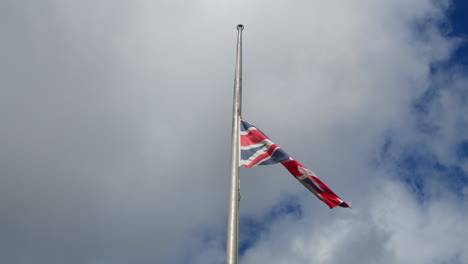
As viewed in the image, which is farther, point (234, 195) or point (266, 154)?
point (266, 154)

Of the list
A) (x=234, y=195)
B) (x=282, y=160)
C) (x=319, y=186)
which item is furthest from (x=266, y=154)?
(x=234, y=195)

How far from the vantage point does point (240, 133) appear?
17.0 metres

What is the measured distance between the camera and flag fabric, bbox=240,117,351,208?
16.0 m

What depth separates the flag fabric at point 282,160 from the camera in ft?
52.6

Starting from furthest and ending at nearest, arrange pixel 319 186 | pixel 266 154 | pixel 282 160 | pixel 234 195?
pixel 319 186 → pixel 266 154 → pixel 282 160 → pixel 234 195

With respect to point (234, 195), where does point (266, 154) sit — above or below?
above

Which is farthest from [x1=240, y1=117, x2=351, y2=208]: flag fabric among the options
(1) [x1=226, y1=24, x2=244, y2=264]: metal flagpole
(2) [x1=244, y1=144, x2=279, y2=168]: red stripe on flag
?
(1) [x1=226, y1=24, x2=244, y2=264]: metal flagpole

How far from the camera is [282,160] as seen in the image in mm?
16016

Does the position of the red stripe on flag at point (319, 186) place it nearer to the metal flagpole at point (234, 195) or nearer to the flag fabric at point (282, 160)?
the flag fabric at point (282, 160)

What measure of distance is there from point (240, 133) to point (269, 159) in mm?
1873

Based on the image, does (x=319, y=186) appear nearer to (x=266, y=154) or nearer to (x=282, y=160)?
(x=282, y=160)

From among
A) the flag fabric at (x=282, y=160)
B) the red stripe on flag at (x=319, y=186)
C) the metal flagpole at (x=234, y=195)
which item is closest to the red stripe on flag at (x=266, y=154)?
the flag fabric at (x=282, y=160)

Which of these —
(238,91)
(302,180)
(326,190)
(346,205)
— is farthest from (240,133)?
(346,205)

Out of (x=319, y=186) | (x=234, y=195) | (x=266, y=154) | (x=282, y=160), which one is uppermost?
(x=266, y=154)
